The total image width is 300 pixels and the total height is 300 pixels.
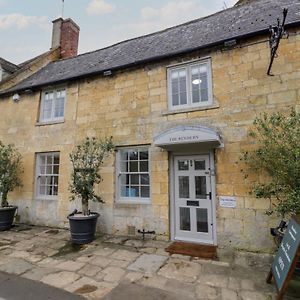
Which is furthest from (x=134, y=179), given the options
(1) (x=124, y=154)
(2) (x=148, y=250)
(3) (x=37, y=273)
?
(3) (x=37, y=273)

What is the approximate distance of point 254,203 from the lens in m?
5.62

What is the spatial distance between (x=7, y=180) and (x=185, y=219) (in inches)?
252

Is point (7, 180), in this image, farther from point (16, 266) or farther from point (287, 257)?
point (287, 257)

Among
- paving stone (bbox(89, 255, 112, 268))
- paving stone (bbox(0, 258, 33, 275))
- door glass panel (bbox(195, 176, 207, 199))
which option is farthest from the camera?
door glass panel (bbox(195, 176, 207, 199))

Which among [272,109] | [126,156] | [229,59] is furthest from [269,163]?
[126,156]

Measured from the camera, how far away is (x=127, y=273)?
4457mm

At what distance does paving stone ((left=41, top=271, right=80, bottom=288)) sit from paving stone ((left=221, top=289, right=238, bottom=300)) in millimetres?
2630

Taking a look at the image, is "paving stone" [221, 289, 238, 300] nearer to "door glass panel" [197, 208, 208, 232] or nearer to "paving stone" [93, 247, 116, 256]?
"door glass panel" [197, 208, 208, 232]

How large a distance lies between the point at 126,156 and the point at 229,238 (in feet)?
12.7

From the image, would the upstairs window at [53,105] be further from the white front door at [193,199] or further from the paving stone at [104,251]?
the paving stone at [104,251]

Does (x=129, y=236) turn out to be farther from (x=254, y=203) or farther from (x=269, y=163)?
(x=269, y=163)

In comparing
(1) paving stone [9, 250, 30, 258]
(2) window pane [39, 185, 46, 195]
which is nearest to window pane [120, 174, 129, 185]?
(1) paving stone [9, 250, 30, 258]

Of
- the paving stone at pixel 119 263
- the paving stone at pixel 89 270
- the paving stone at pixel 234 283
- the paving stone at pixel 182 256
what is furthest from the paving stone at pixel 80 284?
the paving stone at pixel 234 283

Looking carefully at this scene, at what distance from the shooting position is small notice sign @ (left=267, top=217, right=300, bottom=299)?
3.20 meters
